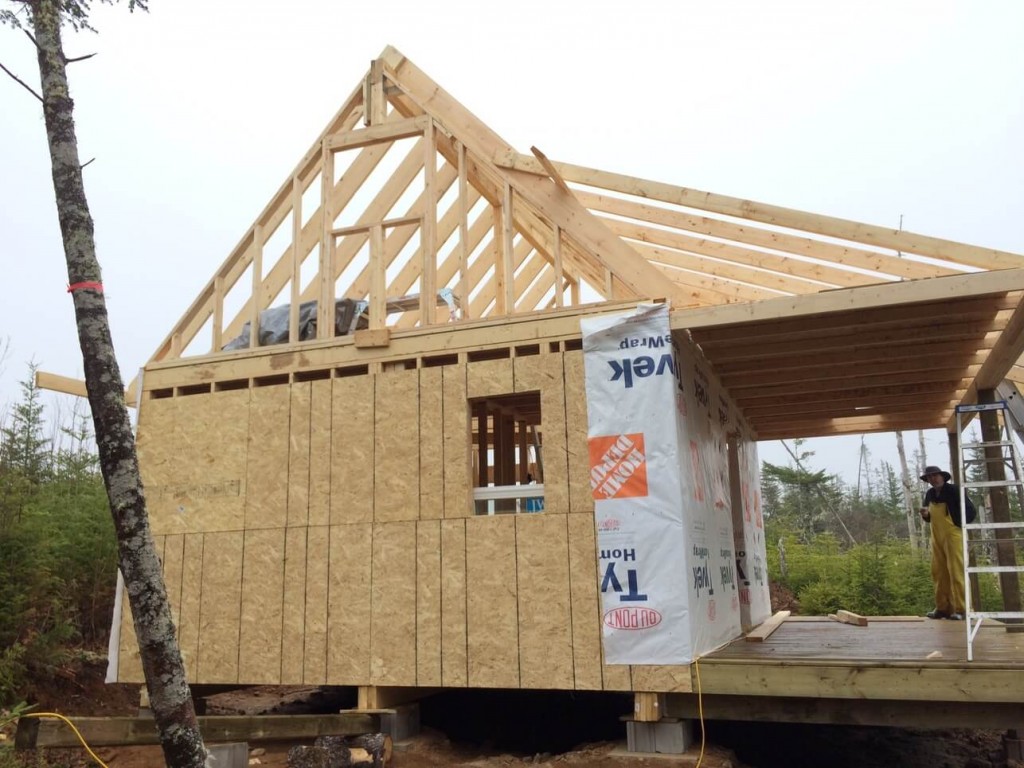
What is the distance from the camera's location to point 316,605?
8.18 metres

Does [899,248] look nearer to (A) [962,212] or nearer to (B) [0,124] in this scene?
(B) [0,124]

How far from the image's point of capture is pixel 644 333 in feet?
24.3

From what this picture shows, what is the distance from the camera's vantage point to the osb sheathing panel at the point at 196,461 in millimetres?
8836

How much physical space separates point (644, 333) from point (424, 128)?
12.4 feet

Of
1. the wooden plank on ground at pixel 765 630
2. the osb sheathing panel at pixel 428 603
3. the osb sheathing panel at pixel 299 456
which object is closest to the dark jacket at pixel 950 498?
the wooden plank on ground at pixel 765 630

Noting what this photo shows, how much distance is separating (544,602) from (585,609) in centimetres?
40

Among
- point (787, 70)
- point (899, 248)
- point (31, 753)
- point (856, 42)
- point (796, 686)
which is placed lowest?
point (31, 753)

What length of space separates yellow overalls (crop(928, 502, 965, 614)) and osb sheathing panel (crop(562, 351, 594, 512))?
548 centimetres

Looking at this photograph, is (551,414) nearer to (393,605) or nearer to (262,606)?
(393,605)

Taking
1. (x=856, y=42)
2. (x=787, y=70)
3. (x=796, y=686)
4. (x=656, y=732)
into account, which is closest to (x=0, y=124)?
(x=656, y=732)

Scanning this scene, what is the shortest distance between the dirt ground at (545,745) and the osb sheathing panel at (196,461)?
7.95ft

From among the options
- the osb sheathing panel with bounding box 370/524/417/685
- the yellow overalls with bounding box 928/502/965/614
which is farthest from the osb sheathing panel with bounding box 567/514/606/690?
the yellow overalls with bounding box 928/502/965/614

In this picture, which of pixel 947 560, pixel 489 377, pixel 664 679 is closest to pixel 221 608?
pixel 489 377

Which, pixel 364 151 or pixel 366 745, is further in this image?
pixel 364 151
